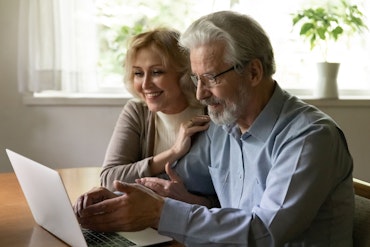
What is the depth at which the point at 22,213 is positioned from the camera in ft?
5.09

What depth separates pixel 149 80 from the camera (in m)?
1.94

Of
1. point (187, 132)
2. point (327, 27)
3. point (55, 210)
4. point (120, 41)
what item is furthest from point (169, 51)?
point (327, 27)

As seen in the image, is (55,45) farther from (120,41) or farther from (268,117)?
(268,117)

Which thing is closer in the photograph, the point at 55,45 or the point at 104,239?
the point at 104,239

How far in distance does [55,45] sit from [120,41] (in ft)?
1.33

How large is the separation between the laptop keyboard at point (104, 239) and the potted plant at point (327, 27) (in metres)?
2.31

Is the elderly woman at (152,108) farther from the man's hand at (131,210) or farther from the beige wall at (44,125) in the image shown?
the beige wall at (44,125)

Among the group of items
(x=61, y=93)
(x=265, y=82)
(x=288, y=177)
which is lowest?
(x=61, y=93)

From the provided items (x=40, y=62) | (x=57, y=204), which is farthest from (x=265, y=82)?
(x=40, y=62)

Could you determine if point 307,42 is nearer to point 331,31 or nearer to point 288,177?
point 331,31

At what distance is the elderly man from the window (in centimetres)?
171

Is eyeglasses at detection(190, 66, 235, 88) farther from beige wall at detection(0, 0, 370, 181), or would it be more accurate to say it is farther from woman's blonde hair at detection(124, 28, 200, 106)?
beige wall at detection(0, 0, 370, 181)

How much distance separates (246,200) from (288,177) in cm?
26

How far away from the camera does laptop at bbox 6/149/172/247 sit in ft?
3.94
